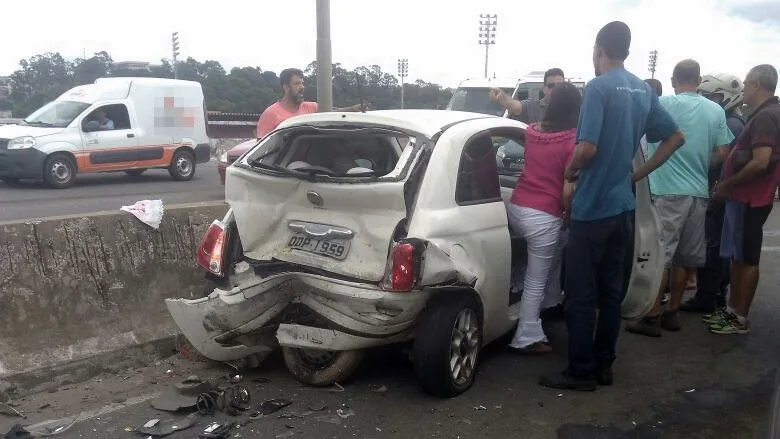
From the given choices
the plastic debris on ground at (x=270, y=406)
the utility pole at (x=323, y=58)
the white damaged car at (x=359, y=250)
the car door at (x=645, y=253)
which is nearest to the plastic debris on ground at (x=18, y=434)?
the white damaged car at (x=359, y=250)

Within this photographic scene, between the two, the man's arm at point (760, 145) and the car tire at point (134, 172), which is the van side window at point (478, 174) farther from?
the car tire at point (134, 172)

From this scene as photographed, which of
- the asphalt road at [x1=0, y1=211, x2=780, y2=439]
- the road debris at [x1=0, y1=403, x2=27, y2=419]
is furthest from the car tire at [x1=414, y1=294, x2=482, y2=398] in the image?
the road debris at [x1=0, y1=403, x2=27, y2=419]

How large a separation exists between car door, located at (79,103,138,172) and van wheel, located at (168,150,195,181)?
1499mm

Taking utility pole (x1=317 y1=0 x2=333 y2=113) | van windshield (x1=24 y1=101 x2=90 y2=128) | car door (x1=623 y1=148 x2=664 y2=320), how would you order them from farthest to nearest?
van windshield (x1=24 y1=101 x2=90 y2=128)
utility pole (x1=317 y1=0 x2=333 y2=113)
car door (x1=623 y1=148 x2=664 y2=320)

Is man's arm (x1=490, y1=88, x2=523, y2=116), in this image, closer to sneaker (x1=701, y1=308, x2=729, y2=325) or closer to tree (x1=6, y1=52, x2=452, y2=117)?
sneaker (x1=701, y1=308, x2=729, y2=325)

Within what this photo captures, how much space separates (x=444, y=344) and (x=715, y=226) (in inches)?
142

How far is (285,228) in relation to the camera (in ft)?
15.0

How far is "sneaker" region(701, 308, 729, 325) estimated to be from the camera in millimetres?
6020

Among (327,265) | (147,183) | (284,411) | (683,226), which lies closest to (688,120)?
(683,226)

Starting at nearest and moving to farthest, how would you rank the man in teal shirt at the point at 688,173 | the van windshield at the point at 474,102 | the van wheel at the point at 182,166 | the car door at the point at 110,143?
the man in teal shirt at the point at 688,173
the van windshield at the point at 474,102
the car door at the point at 110,143
the van wheel at the point at 182,166

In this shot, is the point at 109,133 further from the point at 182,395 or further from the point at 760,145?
the point at 760,145

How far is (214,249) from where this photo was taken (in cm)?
460

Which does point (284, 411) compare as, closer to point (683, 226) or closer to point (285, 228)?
point (285, 228)

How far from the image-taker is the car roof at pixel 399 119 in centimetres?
449
